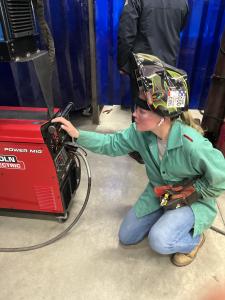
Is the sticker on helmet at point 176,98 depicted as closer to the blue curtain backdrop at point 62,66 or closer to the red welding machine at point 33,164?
the red welding machine at point 33,164

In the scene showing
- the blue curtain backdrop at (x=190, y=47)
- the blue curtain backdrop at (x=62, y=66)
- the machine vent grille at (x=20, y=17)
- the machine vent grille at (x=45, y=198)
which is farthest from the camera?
the blue curtain backdrop at (x=190, y=47)

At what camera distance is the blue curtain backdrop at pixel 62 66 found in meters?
2.08

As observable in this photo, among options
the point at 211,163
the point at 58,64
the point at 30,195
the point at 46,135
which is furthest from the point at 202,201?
the point at 58,64

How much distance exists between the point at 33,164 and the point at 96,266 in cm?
62

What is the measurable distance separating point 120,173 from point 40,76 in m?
1.08

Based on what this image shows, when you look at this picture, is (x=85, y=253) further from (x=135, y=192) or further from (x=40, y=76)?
(x=40, y=76)

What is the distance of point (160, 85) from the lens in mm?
1005

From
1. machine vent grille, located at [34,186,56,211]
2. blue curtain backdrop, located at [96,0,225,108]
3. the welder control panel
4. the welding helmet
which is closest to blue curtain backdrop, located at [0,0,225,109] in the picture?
blue curtain backdrop, located at [96,0,225,108]

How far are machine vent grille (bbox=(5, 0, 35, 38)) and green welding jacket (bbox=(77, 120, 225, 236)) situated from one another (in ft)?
1.72

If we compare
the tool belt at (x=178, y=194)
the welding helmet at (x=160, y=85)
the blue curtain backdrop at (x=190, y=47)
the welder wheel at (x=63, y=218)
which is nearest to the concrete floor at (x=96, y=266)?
the welder wheel at (x=63, y=218)

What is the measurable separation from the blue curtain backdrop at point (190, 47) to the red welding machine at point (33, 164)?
4.33ft

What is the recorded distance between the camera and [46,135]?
1213 millimetres

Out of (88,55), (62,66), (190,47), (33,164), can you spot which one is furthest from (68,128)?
(190,47)

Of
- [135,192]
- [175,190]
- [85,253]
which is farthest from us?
[135,192]
